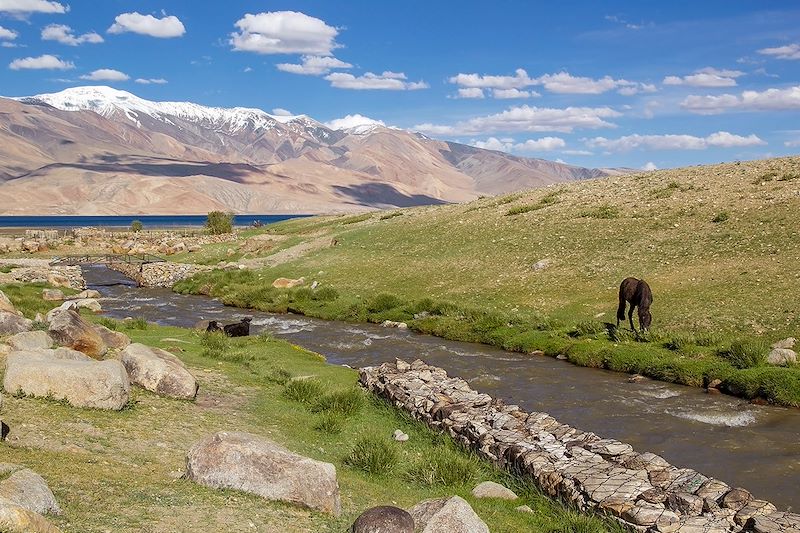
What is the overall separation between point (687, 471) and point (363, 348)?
19.7 metres

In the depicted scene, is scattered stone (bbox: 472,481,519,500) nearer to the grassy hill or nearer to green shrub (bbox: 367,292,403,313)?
the grassy hill

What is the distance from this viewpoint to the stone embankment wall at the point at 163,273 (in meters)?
60.6

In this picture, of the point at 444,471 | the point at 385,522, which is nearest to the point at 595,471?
the point at 444,471

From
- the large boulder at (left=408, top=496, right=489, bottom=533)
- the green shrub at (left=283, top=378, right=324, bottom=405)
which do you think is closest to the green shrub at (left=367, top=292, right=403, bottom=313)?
the green shrub at (left=283, top=378, right=324, bottom=405)

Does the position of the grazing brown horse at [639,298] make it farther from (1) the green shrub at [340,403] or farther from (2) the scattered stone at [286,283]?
(2) the scattered stone at [286,283]

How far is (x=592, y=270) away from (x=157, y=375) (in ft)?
94.2

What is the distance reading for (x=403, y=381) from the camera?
68.6 ft

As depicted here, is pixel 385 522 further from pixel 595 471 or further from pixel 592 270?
pixel 592 270

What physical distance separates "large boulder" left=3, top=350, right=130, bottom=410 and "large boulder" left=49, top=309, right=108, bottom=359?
181 inches

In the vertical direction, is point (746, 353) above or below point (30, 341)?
below

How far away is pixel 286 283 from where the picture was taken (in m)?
49.7

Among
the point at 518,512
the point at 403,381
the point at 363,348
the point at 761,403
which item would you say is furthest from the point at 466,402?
the point at 363,348

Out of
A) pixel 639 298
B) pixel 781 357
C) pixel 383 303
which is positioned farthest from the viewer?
pixel 383 303

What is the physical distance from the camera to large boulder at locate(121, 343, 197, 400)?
16.4 metres
